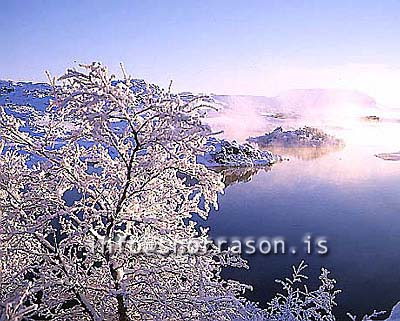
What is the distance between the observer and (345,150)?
3428cm

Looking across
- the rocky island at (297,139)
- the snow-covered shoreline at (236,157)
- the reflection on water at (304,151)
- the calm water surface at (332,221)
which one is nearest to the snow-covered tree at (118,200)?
the calm water surface at (332,221)

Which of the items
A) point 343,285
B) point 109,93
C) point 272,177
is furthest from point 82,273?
point 272,177

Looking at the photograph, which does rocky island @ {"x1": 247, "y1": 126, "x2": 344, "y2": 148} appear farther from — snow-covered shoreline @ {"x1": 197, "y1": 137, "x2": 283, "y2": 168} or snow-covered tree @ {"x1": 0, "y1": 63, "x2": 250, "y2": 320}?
snow-covered tree @ {"x1": 0, "y1": 63, "x2": 250, "y2": 320}

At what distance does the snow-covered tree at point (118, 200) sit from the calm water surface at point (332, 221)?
5.58 metres

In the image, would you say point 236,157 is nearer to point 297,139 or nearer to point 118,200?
point 297,139

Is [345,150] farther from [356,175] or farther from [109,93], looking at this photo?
[109,93]

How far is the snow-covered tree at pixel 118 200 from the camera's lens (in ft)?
16.7

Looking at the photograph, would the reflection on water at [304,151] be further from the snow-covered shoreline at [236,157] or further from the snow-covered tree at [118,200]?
the snow-covered tree at [118,200]

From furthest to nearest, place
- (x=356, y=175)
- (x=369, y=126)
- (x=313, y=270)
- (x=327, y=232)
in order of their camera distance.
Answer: (x=369, y=126)
(x=356, y=175)
(x=327, y=232)
(x=313, y=270)

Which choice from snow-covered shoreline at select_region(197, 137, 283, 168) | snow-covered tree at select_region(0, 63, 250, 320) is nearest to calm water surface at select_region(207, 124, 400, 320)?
snow-covered shoreline at select_region(197, 137, 283, 168)

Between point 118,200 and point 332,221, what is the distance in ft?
41.1

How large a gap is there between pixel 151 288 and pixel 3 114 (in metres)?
2.89

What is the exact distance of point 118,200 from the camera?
19.7ft

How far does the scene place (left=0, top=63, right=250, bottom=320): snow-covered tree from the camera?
509cm
